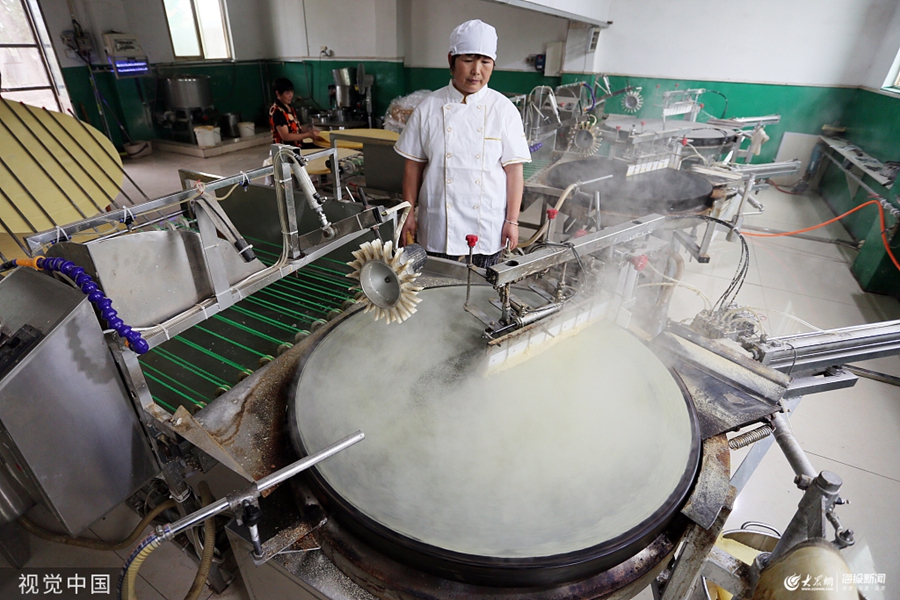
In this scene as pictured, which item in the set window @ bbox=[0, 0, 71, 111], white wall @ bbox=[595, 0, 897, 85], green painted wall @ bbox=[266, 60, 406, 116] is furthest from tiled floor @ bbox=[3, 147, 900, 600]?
green painted wall @ bbox=[266, 60, 406, 116]

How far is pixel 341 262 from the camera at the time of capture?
203 centimetres

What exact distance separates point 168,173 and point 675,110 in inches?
252

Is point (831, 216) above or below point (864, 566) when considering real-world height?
below

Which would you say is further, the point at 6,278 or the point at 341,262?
the point at 341,262

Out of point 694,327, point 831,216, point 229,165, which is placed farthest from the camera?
point 229,165

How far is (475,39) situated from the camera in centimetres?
170

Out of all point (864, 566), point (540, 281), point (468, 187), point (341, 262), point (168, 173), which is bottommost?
point (168, 173)

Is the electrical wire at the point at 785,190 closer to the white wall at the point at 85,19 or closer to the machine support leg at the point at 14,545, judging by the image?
the machine support leg at the point at 14,545

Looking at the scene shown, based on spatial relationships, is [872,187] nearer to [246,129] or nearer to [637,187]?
[637,187]

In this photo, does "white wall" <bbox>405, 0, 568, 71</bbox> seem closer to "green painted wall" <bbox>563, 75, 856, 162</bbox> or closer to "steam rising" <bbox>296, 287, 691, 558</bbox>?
"green painted wall" <bbox>563, 75, 856, 162</bbox>

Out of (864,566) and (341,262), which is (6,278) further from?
(864,566)

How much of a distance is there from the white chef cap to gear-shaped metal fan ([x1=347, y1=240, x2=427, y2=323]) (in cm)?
108

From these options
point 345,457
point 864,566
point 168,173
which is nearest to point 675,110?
point 864,566

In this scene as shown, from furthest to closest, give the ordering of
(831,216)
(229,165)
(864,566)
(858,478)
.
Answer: (229,165), (831,216), (858,478), (864,566)
